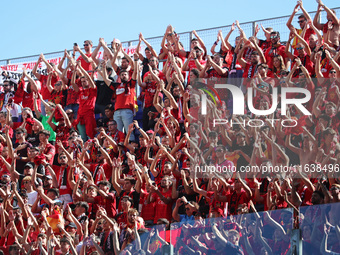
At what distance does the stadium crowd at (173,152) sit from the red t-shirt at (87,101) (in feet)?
0.09

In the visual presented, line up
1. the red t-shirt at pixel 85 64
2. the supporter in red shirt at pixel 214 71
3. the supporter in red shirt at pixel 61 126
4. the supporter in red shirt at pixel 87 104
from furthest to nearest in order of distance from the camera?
the red t-shirt at pixel 85 64
the supporter in red shirt at pixel 87 104
the supporter in red shirt at pixel 61 126
the supporter in red shirt at pixel 214 71

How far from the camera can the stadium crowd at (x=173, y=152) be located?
925 cm

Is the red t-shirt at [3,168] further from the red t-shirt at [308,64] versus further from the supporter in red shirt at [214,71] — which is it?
the red t-shirt at [308,64]

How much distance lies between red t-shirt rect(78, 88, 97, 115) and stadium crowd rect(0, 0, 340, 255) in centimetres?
3

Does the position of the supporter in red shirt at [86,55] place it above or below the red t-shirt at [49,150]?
above

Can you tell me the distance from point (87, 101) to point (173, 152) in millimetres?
3382

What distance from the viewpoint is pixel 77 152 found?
14711 millimetres

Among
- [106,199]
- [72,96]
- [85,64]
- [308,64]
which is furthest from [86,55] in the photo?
[308,64]

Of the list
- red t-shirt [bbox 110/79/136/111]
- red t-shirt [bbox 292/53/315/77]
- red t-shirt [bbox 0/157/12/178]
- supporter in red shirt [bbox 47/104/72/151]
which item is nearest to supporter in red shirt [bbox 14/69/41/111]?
supporter in red shirt [bbox 47/104/72/151]

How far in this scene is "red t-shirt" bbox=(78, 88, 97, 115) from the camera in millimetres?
15781

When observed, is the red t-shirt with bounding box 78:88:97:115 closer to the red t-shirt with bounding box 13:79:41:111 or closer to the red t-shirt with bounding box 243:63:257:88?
the red t-shirt with bounding box 13:79:41:111

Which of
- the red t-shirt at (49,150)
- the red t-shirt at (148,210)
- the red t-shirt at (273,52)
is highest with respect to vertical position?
the red t-shirt at (273,52)

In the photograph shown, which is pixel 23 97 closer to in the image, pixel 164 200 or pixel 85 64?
pixel 85 64

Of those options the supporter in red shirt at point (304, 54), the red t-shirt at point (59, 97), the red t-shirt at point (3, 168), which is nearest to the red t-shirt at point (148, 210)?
the supporter in red shirt at point (304, 54)
